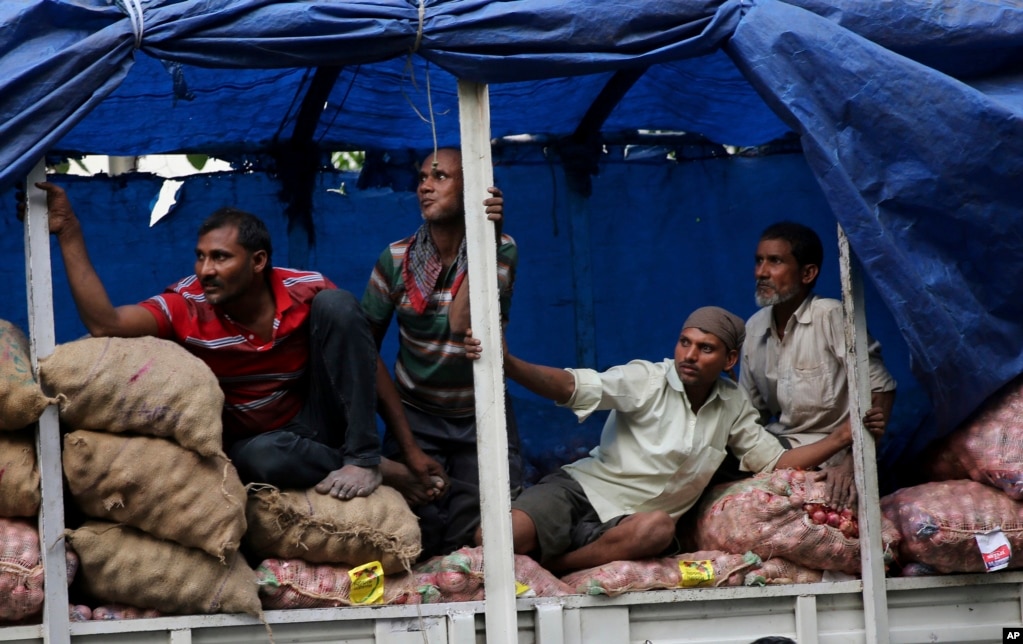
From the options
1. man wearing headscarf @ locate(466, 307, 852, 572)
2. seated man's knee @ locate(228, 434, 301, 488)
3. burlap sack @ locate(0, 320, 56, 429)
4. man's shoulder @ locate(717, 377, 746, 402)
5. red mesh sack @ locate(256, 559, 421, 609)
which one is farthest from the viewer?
man's shoulder @ locate(717, 377, 746, 402)

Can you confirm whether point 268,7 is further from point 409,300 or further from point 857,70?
point 857,70

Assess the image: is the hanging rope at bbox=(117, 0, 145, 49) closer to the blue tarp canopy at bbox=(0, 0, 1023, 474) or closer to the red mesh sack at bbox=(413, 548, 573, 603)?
the blue tarp canopy at bbox=(0, 0, 1023, 474)

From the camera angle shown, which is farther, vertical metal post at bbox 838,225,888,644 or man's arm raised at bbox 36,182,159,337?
vertical metal post at bbox 838,225,888,644

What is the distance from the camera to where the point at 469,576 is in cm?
430

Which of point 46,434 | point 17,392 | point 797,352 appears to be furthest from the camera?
point 797,352

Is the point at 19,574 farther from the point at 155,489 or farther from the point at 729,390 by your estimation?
the point at 729,390

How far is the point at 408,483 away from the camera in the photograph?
4.71m

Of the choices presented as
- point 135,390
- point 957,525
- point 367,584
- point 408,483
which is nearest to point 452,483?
point 408,483

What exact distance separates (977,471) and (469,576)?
1.84 metres

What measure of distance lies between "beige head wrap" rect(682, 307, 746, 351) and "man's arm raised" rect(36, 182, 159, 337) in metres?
2.05

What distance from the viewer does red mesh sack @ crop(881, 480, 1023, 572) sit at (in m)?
4.50

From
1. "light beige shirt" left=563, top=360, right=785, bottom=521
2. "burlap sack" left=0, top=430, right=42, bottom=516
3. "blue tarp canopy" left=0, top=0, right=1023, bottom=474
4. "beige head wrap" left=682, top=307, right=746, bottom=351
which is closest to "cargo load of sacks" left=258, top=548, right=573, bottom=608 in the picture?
"light beige shirt" left=563, top=360, right=785, bottom=521

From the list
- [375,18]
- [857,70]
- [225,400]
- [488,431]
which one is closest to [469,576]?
[488,431]

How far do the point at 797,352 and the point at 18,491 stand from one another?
285cm
